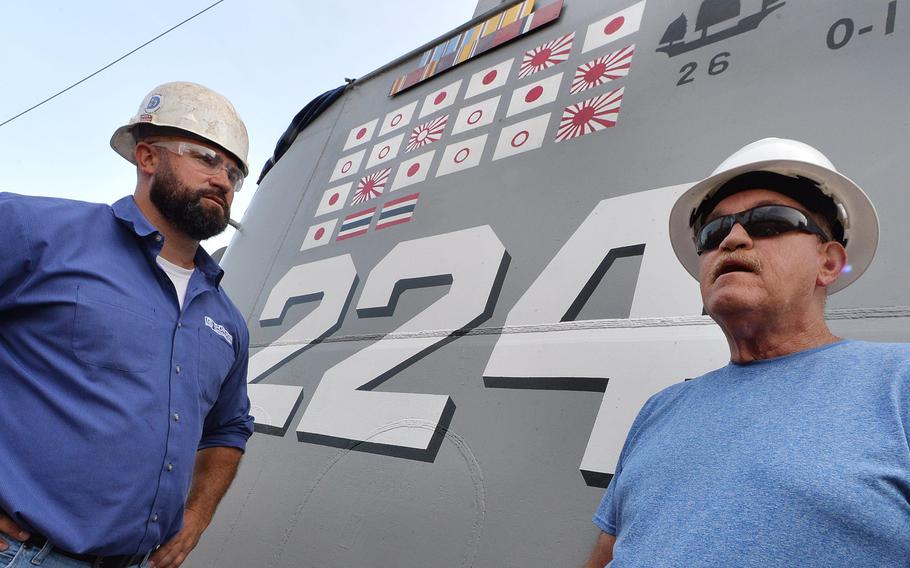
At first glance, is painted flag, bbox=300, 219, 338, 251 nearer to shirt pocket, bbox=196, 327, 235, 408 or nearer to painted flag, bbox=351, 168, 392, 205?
painted flag, bbox=351, 168, 392, 205

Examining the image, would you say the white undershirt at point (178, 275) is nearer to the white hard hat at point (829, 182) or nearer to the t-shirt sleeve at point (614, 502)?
the t-shirt sleeve at point (614, 502)

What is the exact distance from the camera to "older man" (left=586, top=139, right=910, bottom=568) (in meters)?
0.94

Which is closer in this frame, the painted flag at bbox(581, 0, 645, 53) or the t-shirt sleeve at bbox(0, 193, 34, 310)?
the t-shirt sleeve at bbox(0, 193, 34, 310)

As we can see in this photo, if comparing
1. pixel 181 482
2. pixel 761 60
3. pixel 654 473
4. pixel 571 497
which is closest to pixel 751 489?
pixel 654 473

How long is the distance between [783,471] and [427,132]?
8.24 feet

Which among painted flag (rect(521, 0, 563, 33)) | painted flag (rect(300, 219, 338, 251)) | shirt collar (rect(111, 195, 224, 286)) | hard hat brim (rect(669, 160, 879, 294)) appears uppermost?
painted flag (rect(521, 0, 563, 33))

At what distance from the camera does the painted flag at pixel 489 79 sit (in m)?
2.93

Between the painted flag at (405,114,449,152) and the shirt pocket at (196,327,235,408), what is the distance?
1.65 m

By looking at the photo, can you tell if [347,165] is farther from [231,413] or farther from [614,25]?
[231,413]

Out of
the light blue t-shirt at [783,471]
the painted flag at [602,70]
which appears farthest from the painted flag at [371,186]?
the light blue t-shirt at [783,471]

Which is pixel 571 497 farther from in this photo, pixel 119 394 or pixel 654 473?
pixel 119 394

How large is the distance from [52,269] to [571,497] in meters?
1.49

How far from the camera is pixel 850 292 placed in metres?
1.51

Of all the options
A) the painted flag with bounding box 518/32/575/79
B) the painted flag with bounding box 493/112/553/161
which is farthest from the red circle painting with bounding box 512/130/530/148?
the painted flag with bounding box 518/32/575/79
